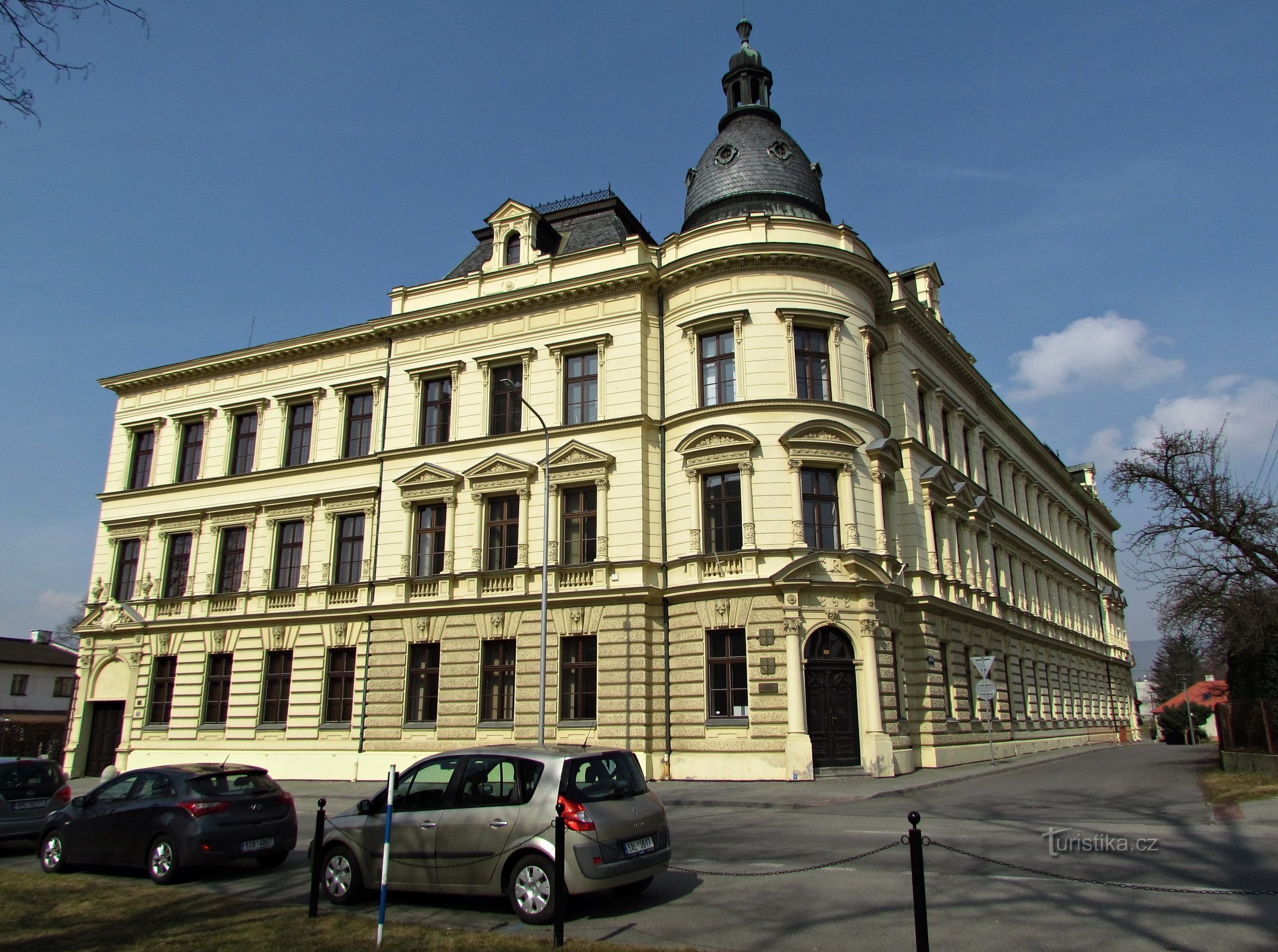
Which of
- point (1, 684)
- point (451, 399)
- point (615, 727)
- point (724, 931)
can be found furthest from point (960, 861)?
point (1, 684)

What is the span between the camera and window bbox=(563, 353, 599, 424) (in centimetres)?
2902

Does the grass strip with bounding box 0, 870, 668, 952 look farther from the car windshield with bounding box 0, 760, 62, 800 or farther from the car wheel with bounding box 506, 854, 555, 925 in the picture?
the car windshield with bounding box 0, 760, 62, 800

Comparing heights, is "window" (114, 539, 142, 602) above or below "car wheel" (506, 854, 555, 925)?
above

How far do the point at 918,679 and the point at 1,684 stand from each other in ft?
192

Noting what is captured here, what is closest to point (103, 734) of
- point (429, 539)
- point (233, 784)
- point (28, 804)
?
point (429, 539)

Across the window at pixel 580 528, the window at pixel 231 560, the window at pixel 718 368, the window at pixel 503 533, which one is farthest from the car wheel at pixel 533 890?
the window at pixel 231 560

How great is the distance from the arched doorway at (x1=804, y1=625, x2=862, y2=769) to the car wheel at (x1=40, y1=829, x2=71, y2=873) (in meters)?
17.1

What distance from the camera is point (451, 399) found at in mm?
31172

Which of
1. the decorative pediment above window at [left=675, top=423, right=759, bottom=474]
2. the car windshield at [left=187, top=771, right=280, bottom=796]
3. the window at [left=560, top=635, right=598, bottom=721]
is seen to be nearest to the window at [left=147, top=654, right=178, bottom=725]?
the window at [left=560, top=635, right=598, bottom=721]

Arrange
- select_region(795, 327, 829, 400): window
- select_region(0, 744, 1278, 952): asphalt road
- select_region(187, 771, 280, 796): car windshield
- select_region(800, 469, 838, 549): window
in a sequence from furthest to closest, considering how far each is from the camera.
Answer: select_region(795, 327, 829, 400): window < select_region(800, 469, 838, 549): window < select_region(187, 771, 280, 796): car windshield < select_region(0, 744, 1278, 952): asphalt road

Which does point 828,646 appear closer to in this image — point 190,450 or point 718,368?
point 718,368

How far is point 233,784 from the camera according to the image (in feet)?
42.2

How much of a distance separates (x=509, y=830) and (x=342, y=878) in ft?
7.79

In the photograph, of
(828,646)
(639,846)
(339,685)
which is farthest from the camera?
(339,685)
